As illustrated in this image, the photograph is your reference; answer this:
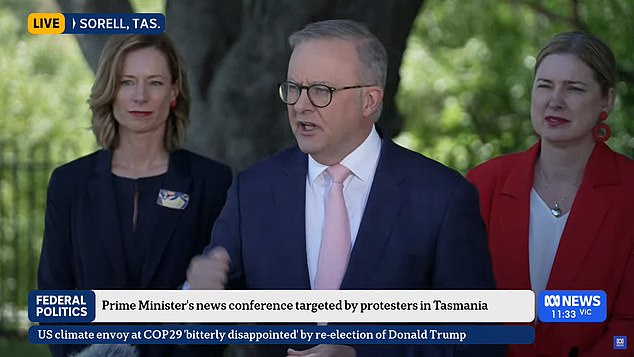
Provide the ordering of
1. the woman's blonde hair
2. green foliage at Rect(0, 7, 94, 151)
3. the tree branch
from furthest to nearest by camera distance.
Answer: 1. green foliage at Rect(0, 7, 94, 151)
2. the tree branch
3. the woman's blonde hair

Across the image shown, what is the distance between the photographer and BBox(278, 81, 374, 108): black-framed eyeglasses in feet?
8.66

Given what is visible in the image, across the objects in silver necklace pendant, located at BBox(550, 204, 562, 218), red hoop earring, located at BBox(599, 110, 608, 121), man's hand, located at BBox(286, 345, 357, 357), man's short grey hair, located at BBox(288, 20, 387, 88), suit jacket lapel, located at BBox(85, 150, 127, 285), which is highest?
man's short grey hair, located at BBox(288, 20, 387, 88)

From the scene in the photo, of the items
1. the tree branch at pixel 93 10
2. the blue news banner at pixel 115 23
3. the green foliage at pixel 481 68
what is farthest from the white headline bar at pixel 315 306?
the green foliage at pixel 481 68

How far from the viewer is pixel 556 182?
2.96m

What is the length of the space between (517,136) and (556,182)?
16.3 ft

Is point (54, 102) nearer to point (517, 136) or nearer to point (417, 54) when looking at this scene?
point (417, 54)

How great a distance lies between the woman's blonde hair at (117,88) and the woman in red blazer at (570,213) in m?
0.89

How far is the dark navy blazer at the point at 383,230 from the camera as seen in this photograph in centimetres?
263

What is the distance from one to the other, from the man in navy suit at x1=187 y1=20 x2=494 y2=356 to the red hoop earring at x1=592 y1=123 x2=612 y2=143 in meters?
0.48

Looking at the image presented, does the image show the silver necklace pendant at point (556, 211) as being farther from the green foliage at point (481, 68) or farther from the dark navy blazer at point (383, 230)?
the green foliage at point (481, 68)

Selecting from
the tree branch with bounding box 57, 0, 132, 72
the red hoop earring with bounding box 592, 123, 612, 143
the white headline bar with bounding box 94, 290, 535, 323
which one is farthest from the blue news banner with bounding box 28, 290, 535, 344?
the tree branch with bounding box 57, 0, 132, 72

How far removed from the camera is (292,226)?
269cm

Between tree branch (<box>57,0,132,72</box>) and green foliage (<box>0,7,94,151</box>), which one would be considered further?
green foliage (<box>0,7,94,151</box>)

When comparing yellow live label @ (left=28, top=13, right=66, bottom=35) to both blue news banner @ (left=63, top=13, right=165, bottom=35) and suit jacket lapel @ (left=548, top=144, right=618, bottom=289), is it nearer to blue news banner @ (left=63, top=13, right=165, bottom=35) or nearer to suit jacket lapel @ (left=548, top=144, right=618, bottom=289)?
blue news banner @ (left=63, top=13, right=165, bottom=35)
